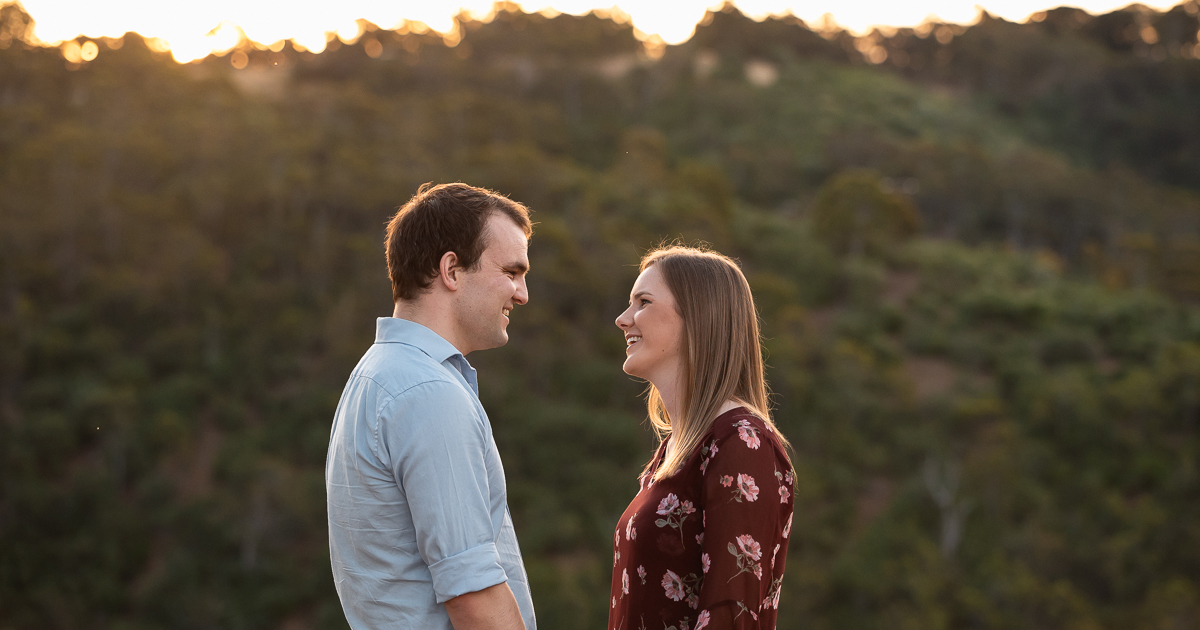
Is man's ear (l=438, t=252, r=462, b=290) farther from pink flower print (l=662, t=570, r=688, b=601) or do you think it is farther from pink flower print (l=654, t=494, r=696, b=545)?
pink flower print (l=662, t=570, r=688, b=601)

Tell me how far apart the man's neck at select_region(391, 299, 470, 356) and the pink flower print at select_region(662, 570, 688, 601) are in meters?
0.58

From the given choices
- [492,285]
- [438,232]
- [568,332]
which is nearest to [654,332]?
[492,285]

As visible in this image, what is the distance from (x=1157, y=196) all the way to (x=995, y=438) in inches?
787

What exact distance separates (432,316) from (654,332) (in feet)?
1.57

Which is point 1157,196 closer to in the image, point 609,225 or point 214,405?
point 609,225

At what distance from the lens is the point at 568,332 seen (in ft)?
86.8

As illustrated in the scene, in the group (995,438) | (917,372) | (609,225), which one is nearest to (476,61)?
(609,225)

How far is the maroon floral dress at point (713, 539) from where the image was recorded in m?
1.55

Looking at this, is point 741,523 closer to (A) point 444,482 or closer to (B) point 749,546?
(B) point 749,546

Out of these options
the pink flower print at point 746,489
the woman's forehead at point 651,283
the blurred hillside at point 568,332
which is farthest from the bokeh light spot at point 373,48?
the pink flower print at point 746,489

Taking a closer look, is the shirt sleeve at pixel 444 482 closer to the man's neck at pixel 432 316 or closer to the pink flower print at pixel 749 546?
the man's neck at pixel 432 316

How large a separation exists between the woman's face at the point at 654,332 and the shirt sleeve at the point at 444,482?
0.52 m

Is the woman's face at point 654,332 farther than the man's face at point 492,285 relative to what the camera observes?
Yes

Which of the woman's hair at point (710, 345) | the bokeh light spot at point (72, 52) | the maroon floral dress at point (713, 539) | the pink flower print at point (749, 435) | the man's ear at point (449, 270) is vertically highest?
the bokeh light spot at point (72, 52)
